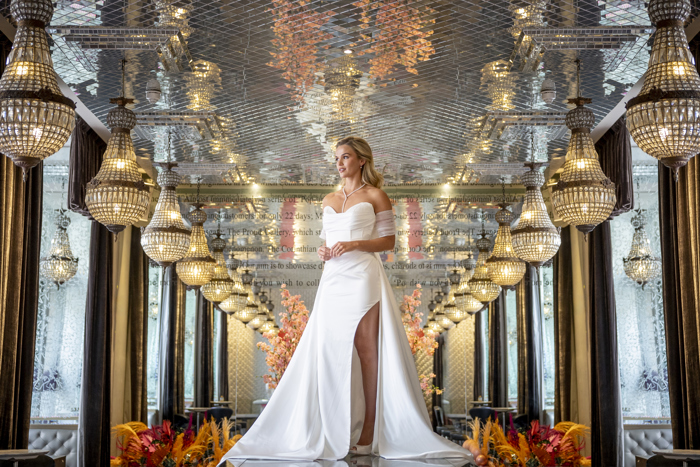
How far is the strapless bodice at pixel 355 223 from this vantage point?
320 centimetres

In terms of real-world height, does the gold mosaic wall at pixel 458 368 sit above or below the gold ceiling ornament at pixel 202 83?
below

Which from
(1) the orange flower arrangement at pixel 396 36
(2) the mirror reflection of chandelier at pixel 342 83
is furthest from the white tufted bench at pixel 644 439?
(1) the orange flower arrangement at pixel 396 36

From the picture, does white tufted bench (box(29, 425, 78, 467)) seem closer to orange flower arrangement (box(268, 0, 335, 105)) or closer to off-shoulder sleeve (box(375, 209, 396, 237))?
orange flower arrangement (box(268, 0, 335, 105))

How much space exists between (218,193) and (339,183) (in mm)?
1509

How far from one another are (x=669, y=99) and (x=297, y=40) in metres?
2.66

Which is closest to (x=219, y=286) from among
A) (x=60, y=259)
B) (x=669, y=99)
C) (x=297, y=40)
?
(x=60, y=259)

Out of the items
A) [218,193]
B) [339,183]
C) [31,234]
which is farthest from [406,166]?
[31,234]

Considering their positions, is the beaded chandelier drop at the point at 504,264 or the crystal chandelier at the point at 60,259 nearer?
the beaded chandelier drop at the point at 504,264

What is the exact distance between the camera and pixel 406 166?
323 inches

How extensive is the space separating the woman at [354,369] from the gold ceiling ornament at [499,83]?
2591 millimetres

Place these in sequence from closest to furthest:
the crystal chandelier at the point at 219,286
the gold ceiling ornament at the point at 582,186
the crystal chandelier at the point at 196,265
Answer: the gold ceiling ornament at the point at 582,186
the crystal chandelier at the point at 196,265
the crystal chandelier at the point at 219,286

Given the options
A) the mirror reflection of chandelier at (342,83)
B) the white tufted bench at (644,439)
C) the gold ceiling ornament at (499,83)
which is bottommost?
the white tufted bench at (644,439)

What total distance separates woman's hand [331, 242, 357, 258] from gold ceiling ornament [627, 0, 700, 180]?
4.63ft

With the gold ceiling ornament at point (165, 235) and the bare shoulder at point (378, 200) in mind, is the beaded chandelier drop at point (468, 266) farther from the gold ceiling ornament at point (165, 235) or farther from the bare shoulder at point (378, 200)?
the bare shoulder at point (378, 200)
